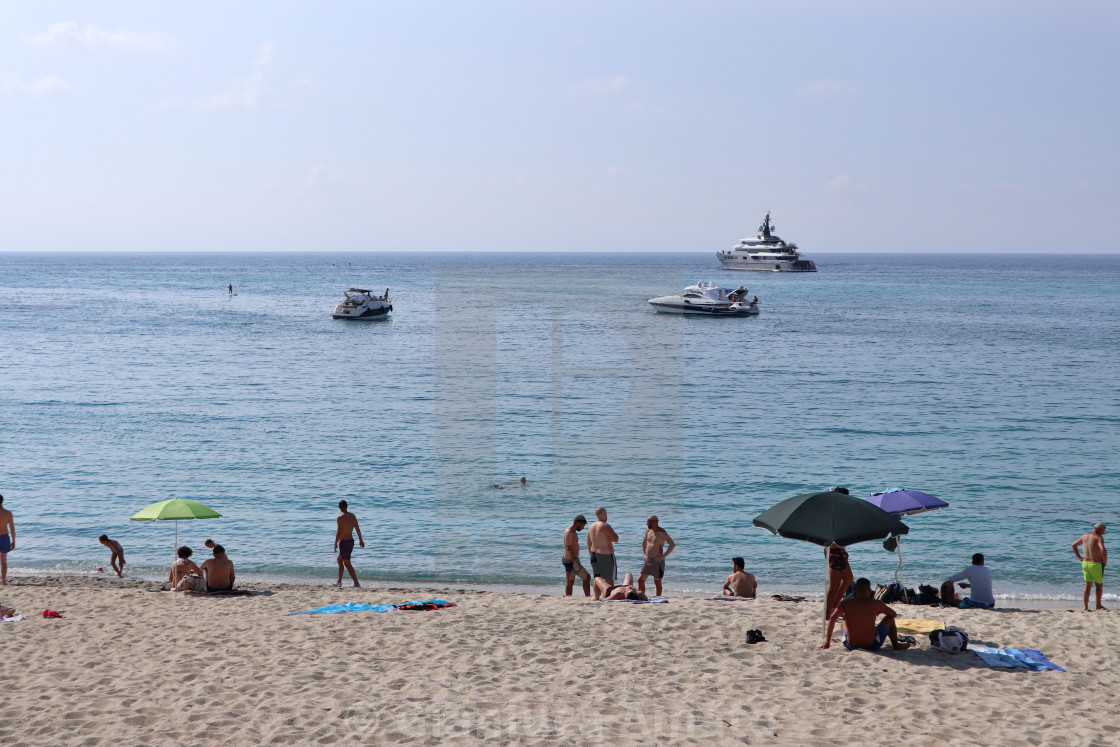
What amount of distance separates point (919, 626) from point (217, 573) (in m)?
9.93

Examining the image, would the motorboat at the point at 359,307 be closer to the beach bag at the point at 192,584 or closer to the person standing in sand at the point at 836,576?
the beach bag at the point at 192,584

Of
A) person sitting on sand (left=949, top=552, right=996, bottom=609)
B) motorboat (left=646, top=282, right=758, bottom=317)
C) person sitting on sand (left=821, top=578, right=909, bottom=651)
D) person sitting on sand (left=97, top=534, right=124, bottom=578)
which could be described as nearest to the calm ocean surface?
person sitting on sand (left=97, top=534, right=124, bottom=578)

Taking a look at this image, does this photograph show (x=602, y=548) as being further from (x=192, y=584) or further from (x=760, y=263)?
(x=760, y=263)

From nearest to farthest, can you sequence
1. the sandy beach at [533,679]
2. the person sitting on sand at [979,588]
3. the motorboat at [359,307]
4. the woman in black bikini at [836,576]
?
the sandy beach at [533,679]
the woman in black bikini at [836,576]
the person sitting on sand at [979,588]
the motorboat at [359,307]

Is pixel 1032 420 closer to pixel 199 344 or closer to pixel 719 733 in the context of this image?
pixel 719 733

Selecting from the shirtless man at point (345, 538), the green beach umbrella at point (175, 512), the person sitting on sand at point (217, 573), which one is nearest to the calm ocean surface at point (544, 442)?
the shirtless man at point (345, 538)

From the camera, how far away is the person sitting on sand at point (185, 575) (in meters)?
13.0

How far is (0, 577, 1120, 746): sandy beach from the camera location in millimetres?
7262

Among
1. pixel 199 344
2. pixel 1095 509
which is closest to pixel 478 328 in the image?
pixel 199 344

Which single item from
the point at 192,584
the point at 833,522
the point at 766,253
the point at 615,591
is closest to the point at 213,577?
the point at 192,584

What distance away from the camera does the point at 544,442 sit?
1119 inches

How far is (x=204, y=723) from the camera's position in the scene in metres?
7.30

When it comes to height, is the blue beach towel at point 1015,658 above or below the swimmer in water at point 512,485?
above

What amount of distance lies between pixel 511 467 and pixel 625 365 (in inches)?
941
